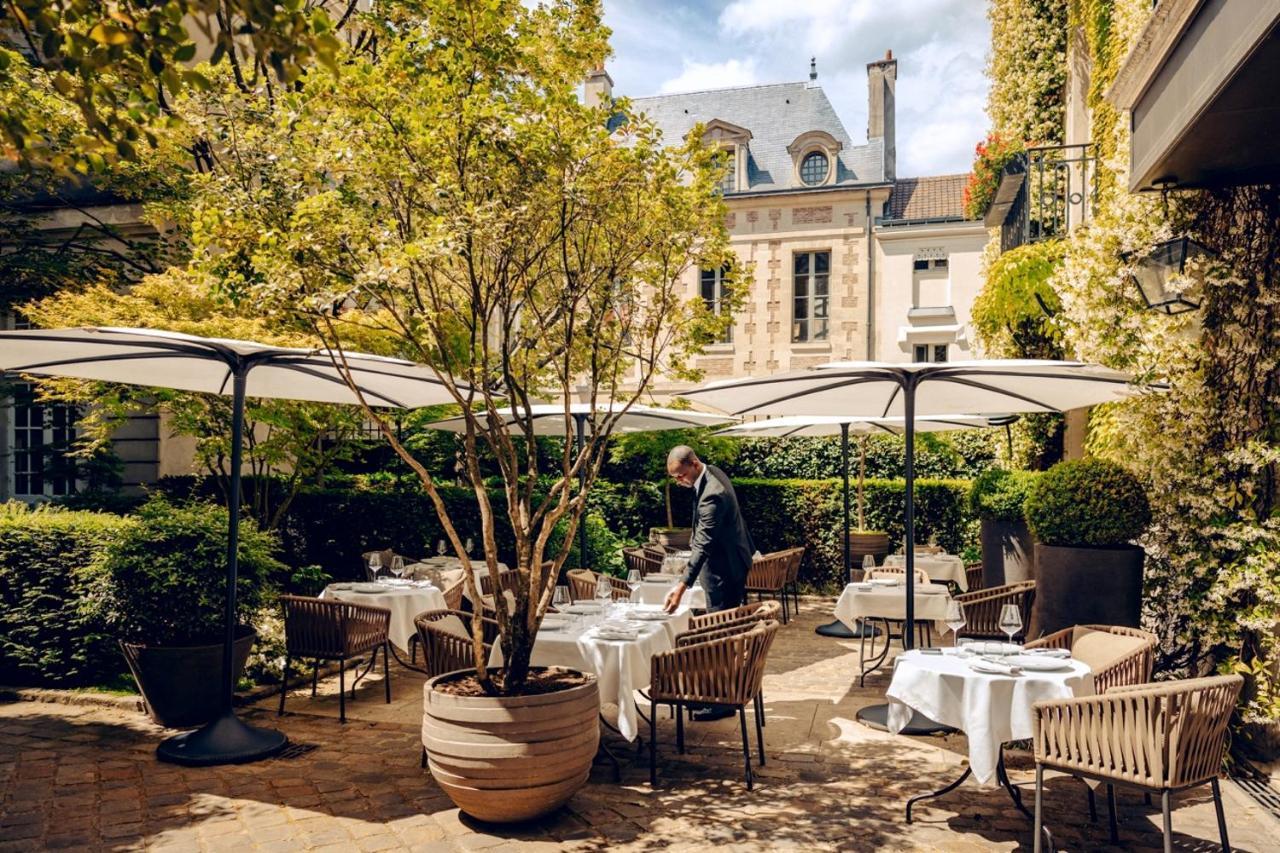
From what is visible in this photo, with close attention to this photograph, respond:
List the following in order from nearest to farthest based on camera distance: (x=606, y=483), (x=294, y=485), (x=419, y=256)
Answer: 1. (x=419, y=256)
2. (x=294, y=485)
3. (x=606, y=483)

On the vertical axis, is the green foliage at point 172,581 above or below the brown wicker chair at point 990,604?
above

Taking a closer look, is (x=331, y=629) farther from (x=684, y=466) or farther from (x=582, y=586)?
(x=684, y=466)

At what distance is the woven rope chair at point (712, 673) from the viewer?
5539mm

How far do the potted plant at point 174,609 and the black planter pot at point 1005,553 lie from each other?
7.98m

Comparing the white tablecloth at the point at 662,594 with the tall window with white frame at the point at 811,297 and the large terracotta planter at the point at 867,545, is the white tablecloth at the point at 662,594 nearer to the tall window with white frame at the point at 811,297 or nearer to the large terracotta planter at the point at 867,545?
the large terracotta planter at the point at 867,545

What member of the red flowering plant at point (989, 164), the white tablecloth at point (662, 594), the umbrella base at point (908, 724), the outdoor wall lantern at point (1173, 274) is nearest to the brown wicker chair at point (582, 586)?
the white tablecloth at point (662, 594)

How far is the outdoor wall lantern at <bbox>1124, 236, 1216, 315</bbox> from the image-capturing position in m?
6.29

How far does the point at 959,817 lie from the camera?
495 cm

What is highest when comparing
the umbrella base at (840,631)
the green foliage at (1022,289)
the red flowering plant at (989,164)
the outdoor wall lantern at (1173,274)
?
the red flowering plant at (989,164)

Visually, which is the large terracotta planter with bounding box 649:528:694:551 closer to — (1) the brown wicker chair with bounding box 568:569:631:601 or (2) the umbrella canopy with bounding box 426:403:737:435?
(2) the umbrella canopy with bounding box 426:403:737:435

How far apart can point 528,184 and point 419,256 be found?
0.84 metres

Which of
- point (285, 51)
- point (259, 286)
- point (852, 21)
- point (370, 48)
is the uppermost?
point (370, 48)

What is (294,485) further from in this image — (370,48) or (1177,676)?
(1177,676)

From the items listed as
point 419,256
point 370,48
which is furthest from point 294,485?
point 419,256
